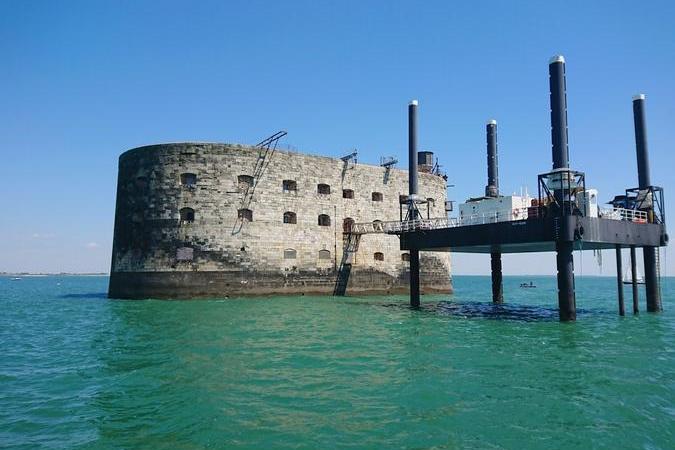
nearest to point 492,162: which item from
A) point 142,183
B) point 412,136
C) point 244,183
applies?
point 412,136

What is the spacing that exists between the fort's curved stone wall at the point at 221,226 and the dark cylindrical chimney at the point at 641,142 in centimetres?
1945

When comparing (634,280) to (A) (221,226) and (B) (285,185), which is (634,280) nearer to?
(B) (285,185)

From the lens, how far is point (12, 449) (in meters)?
7.22

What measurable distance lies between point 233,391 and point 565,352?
9.71m

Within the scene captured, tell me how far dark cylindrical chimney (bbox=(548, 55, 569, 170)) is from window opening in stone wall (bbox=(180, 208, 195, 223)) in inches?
874

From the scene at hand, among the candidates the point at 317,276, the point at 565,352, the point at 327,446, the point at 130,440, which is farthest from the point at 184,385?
the point at 317,276

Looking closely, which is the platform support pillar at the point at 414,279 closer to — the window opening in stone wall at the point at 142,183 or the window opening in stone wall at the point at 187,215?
the window opening in stone wall at the point at 187,215

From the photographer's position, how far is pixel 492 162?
33625 millimetres

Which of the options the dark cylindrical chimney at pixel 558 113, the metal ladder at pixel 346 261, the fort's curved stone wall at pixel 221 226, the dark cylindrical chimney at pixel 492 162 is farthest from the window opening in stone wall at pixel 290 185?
the dark cylindrical chimney at pixel 558 113

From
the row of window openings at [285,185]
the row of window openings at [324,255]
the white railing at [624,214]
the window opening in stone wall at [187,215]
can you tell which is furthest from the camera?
the row of window openings at [324,255]

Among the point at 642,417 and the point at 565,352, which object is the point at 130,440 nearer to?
the point at 642,417

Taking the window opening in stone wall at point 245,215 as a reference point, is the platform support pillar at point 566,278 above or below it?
below

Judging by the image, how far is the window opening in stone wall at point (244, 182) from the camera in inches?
1320

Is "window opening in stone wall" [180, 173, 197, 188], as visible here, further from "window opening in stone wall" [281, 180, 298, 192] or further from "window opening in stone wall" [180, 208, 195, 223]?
"window opening in stone wall" [281, 180, 298, 192]
